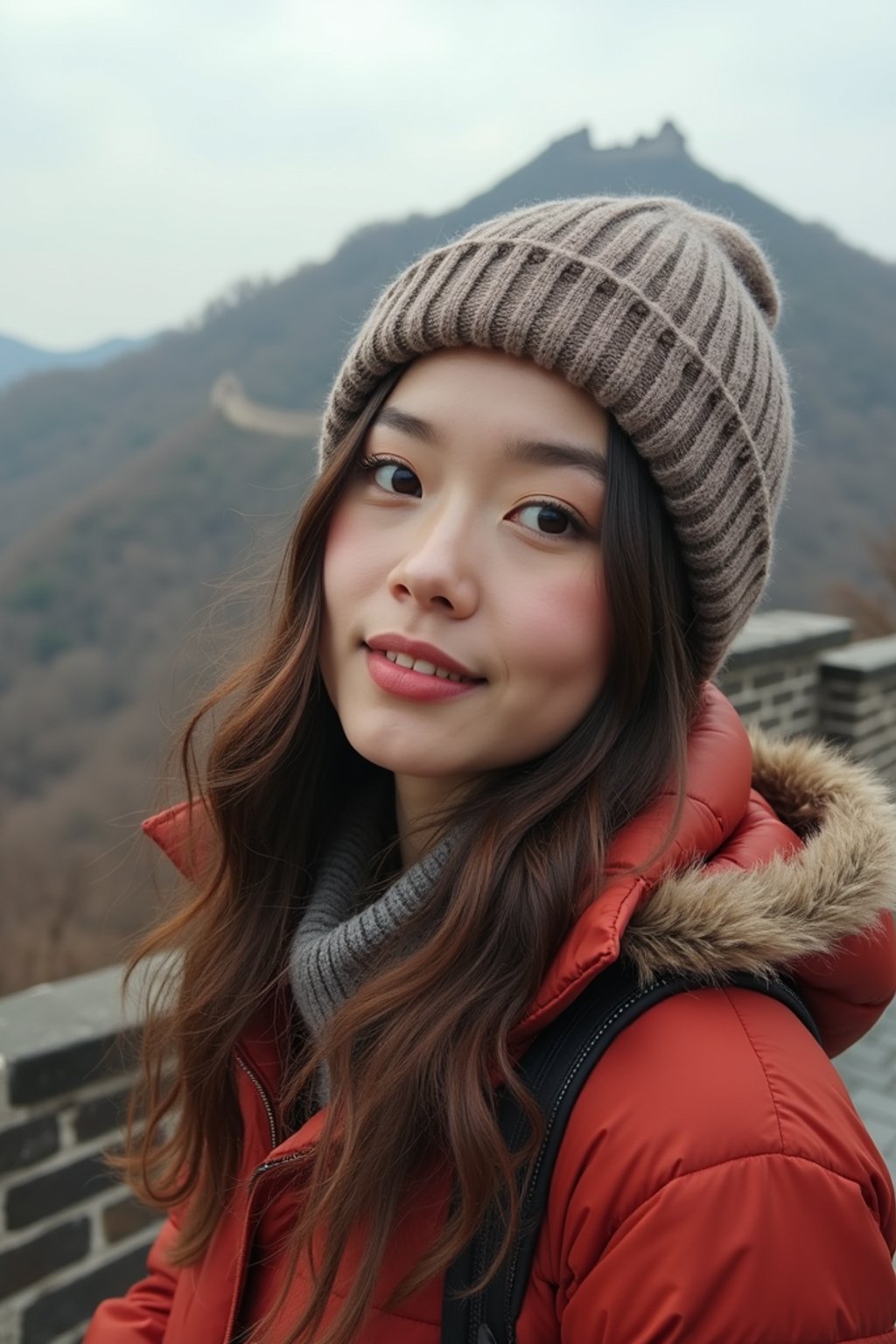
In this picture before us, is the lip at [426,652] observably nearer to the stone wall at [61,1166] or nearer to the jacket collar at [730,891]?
the jacket collar at [730,891]

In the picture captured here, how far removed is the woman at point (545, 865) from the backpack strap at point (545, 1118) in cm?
2

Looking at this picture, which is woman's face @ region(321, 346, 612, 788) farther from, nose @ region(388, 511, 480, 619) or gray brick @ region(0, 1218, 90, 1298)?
gray brick @ region(0, 1218, 90, 1298)

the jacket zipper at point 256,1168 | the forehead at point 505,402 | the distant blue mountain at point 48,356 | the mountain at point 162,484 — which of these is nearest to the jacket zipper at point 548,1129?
the jacket zipper at point 256,1168

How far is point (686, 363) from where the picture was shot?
1182 millimetres

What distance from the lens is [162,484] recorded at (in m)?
29.3

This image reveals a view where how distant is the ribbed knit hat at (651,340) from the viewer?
1.15 meters

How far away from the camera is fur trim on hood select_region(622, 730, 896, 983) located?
964mm

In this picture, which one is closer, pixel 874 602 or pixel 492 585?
pixel 492 585

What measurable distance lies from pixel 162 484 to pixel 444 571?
1177 inches

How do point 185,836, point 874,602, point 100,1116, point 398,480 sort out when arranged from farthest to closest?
1. point 874,602
2. point 100,1116
3. point 185,836
4. point 398,480

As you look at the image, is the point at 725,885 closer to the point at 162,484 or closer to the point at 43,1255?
the point at 43,1255

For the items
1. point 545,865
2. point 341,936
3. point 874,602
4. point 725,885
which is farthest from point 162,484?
point 725,885

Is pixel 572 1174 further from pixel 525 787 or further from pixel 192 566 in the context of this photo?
pixel 192 566

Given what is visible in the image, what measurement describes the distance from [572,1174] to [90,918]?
52.6 feet
